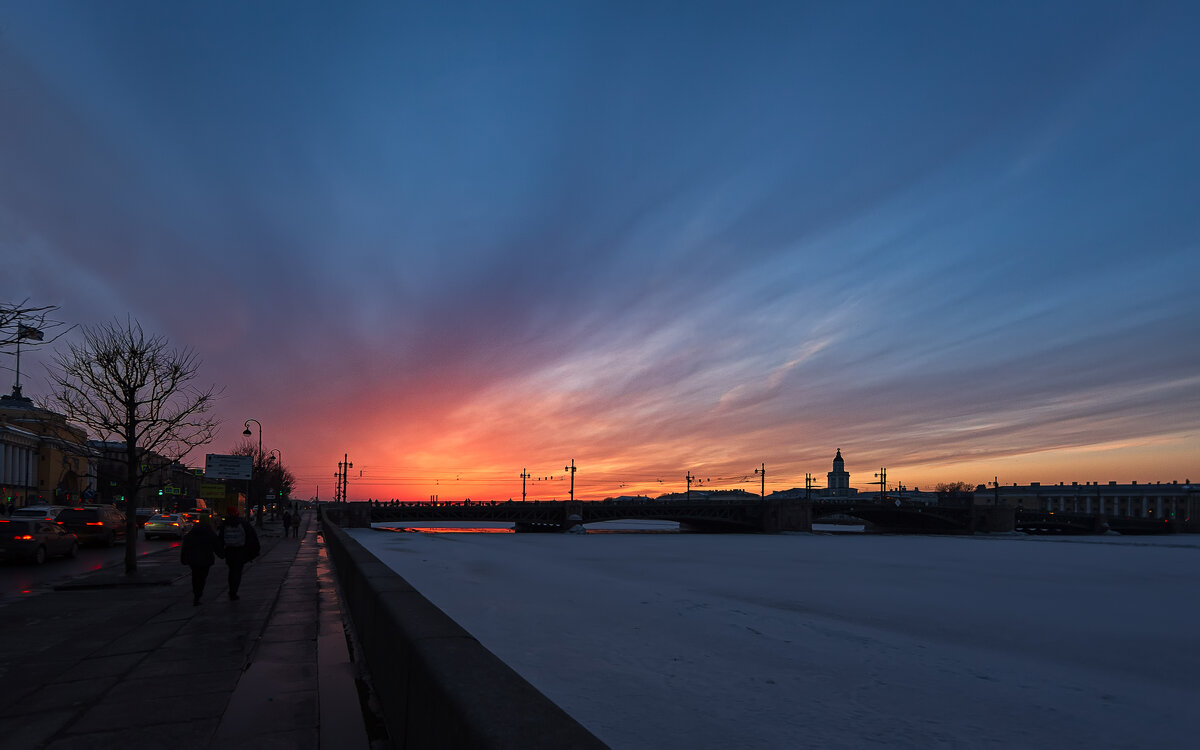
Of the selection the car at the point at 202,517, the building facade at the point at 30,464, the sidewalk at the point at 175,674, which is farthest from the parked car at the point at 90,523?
the building facade at the point at 30,464

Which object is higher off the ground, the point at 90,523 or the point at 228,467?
the point at 228,467

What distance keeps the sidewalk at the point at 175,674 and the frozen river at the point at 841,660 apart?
2.51m

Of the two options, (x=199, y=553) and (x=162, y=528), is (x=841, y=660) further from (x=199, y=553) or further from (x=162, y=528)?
(x=162, y=528)

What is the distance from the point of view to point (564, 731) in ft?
10.1

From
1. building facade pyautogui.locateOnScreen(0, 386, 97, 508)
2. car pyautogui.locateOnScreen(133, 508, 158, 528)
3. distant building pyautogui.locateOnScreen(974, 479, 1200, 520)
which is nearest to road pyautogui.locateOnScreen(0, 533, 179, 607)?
car pyautogui.locateOnScreen(133, 508, 158, 528)

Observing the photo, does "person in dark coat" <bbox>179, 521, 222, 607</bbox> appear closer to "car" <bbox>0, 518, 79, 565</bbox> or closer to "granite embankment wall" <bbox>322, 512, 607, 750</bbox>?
"granite embankment wall" <bbox>322, 512, 607, 750</bbox>

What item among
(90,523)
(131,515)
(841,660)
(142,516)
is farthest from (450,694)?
(142,516)

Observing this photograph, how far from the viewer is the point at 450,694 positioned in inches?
139

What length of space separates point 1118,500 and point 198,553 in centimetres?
21914

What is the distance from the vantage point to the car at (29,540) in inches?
796

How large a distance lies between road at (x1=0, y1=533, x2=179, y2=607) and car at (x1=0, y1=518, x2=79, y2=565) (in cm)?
34

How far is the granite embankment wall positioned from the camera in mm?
3031

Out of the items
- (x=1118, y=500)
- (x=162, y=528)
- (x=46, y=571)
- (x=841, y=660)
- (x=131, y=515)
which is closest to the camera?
(x=841, y=660)

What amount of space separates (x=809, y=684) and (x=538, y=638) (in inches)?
184
